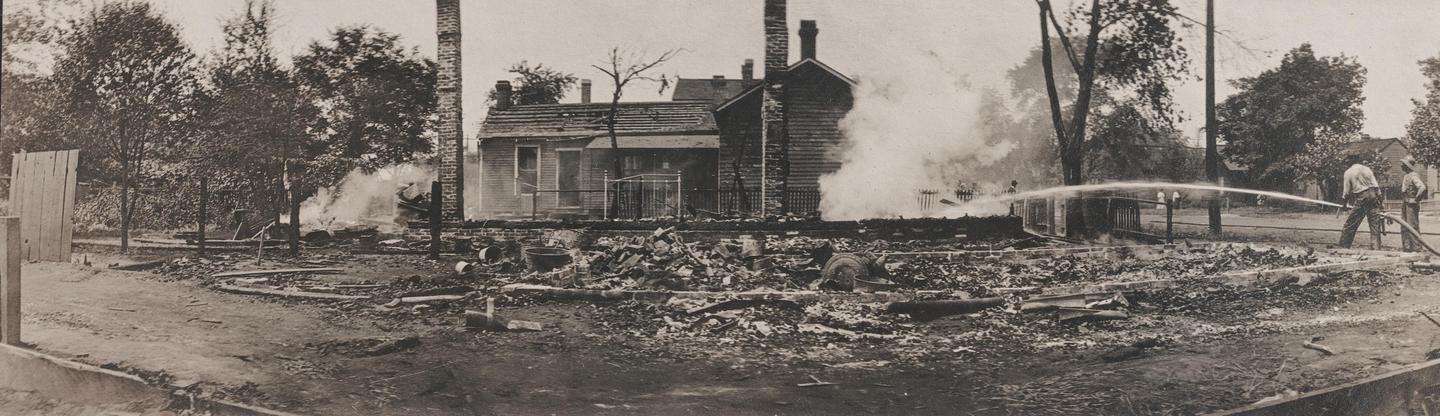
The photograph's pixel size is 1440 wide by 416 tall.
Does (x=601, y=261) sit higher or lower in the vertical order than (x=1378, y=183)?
lower

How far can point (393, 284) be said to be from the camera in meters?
3.25

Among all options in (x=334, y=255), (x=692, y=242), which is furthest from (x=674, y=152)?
(x=334, y=255)

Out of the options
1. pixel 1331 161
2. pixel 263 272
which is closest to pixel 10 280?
pixel 263 272

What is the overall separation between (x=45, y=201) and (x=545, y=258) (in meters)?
2.56

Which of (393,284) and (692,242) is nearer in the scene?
(393,284)

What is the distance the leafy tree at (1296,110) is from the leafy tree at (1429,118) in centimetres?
30

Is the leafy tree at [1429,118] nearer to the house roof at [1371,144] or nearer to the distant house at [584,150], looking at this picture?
the house roof at [1371,144]

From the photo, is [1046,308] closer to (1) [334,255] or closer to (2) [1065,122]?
(2) [1065,122]

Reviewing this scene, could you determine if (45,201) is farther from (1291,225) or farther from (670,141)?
(670,141)

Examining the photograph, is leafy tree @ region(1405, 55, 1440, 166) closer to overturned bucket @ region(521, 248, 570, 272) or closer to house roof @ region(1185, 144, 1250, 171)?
house roof @ region(1185, 144, 1250, 171)

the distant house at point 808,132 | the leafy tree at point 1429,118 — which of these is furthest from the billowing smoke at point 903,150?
the leafy tree at point 1429,118

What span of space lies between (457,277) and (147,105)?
5.56 ft

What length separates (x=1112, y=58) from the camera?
140 inches

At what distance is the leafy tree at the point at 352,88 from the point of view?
3209 millimetres
